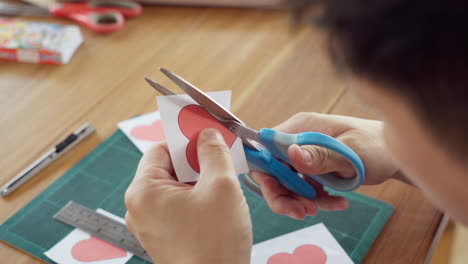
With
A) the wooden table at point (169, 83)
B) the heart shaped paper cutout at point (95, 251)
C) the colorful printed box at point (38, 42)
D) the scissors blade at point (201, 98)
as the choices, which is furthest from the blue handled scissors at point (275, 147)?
the colorful printed box at point (38, 42)

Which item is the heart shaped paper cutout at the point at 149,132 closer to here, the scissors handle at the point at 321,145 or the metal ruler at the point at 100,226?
the metal ruler at the point at 100,226

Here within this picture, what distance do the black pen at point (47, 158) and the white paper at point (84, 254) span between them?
164 mm

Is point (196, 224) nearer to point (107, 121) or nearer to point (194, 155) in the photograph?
point (194, 155)

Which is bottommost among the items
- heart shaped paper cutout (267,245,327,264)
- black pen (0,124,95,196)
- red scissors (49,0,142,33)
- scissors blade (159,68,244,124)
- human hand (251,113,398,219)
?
heart shaped paper cutout (267,245,327,264)

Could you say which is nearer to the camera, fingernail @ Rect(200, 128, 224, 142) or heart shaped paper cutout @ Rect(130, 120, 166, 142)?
fingernail @ Rect(200, 128, 224, 142)

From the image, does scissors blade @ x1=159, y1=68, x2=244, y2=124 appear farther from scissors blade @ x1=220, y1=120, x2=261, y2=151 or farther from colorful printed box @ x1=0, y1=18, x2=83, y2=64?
colorful printed box @ x1=0, y1=18, x2=83, y2=64

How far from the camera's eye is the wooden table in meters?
0.93

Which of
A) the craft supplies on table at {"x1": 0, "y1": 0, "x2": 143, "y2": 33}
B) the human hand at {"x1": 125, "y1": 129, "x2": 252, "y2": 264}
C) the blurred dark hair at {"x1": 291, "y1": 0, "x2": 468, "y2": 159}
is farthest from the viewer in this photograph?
the craft supplies on table at {"x1": 0, "y1": 0, "x2": 143, "y2": 33}

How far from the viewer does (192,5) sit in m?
1.36

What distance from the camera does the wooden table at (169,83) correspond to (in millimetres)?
932

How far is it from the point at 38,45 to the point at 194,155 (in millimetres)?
666

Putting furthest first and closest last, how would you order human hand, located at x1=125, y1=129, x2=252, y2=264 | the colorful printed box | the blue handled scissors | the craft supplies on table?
the craft supplies on table < the colorful printed box < the blue handled scissors < human hand, located at x1=125, y1=129, x2=252, y2=264

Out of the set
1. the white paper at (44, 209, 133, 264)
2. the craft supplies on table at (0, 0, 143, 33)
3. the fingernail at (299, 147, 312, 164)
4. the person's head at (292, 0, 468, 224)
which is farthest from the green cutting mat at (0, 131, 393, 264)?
the craft supplies on table at (0, 0, 143, 33)

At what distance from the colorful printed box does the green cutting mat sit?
14.4 inches
